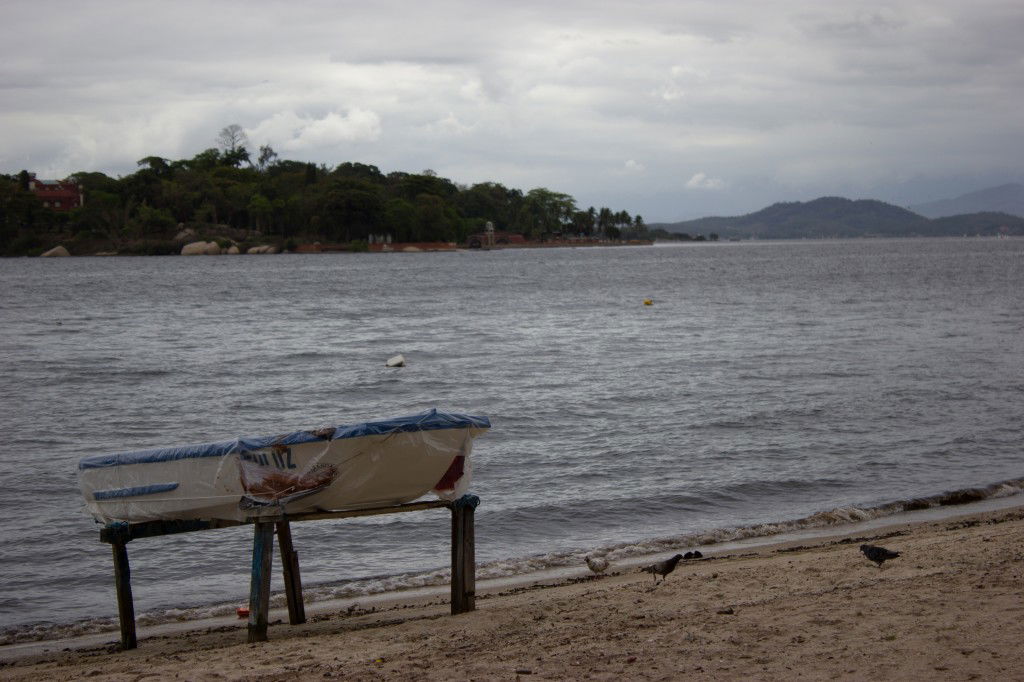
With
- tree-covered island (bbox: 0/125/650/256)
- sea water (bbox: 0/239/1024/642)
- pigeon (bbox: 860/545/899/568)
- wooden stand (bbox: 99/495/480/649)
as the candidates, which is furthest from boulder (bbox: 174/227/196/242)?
pigeon (bbox: 860/545/899/568)

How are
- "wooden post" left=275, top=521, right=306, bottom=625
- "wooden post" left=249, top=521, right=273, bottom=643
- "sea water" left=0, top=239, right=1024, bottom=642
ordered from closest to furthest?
"wooden post" left=249, top=521, right=273, bottom=643, "wooden post" left=275, top=521, right=306, bottom=625, "sea water" left=0, top=239, right=1024, bottom=642

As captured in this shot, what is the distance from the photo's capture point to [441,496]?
9.50m

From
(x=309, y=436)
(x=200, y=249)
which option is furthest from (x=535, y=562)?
(x=200, y=249)

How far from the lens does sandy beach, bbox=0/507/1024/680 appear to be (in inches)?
278

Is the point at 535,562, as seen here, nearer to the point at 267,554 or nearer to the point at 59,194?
the point at 267,554

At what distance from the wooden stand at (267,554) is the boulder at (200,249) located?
167 metres

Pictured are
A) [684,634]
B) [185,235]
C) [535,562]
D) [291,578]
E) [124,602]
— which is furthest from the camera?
[185,235]

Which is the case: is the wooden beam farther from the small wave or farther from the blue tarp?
the small wave

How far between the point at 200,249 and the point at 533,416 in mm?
156213

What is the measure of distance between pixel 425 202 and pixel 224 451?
184886 millimetres

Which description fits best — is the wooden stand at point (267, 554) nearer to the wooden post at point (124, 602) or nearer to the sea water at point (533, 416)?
the wooden post at point (124, 602)

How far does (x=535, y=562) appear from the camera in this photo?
12359mm

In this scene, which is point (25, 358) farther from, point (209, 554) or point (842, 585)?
point (842, 585)

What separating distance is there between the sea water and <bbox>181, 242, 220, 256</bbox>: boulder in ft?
374
